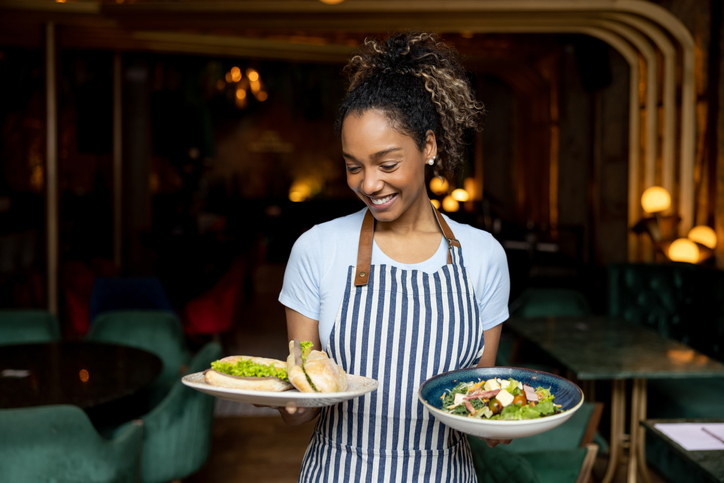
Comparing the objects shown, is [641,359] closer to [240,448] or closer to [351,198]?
[240,448]

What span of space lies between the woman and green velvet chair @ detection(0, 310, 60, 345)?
8.59ft

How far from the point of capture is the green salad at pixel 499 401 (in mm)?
1192

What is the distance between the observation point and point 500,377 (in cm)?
135

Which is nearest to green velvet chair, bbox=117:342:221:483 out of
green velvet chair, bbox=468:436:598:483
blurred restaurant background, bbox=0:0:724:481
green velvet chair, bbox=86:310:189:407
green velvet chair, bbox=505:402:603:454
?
blurred restaurant background, bbox=0:0:724:481

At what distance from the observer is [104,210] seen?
10.0 meters

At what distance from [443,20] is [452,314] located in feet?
15.3

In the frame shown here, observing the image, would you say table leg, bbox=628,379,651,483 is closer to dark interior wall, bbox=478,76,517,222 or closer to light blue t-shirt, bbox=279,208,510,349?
light blue t-shirt, bbox=279,208,510,349

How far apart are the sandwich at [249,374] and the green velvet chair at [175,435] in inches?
54.6

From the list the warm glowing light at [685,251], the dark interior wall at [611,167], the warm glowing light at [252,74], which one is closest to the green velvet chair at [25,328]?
the warm glowing light at [685,251]

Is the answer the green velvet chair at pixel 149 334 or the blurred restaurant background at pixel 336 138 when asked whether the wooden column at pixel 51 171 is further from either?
the green velvet chair at pixel 149 334

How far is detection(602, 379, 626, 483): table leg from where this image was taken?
10.8 feet

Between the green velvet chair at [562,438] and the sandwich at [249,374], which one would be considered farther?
the green velvet chair at [562,438]

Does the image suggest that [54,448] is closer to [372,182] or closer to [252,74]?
[372,182]

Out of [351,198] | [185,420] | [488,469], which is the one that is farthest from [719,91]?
[351,198]
